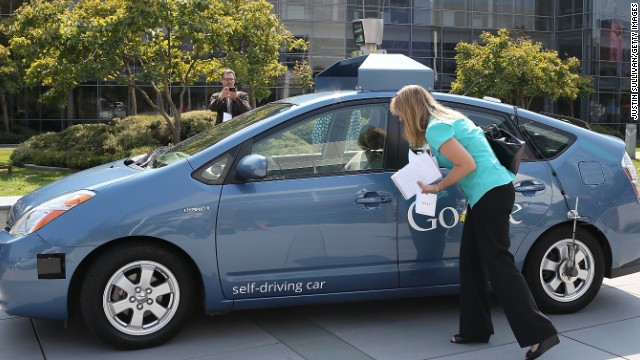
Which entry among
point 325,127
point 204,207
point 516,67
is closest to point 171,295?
point 204,207

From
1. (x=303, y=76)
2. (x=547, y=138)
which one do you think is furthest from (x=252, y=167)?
(x=303, y=76)

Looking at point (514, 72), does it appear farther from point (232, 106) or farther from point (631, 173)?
point (631, 173)

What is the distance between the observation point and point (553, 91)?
2928 centimetres

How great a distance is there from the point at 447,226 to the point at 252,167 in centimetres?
140

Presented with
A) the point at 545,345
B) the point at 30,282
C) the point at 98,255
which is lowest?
the point at 545,345

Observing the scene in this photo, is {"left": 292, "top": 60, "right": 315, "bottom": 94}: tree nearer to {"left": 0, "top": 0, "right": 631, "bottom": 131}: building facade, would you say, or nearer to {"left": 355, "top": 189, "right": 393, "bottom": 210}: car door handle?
{"left": 0, "top": 0, "right": 631, "bottom": 131}: building facade

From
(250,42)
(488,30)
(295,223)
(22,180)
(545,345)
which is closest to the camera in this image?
(545,345)

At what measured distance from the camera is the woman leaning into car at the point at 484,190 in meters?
4.15

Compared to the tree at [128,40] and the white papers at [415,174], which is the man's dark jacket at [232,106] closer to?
the white papers at [415,174]

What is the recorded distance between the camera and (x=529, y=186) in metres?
4.96

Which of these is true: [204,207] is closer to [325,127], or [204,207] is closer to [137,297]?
[137,297]

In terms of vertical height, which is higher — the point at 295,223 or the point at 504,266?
the point at 295,223

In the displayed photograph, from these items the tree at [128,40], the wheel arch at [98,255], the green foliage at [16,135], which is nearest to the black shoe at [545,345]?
the wheel arch at [98,255]

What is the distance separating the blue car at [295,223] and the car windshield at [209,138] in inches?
1.0
